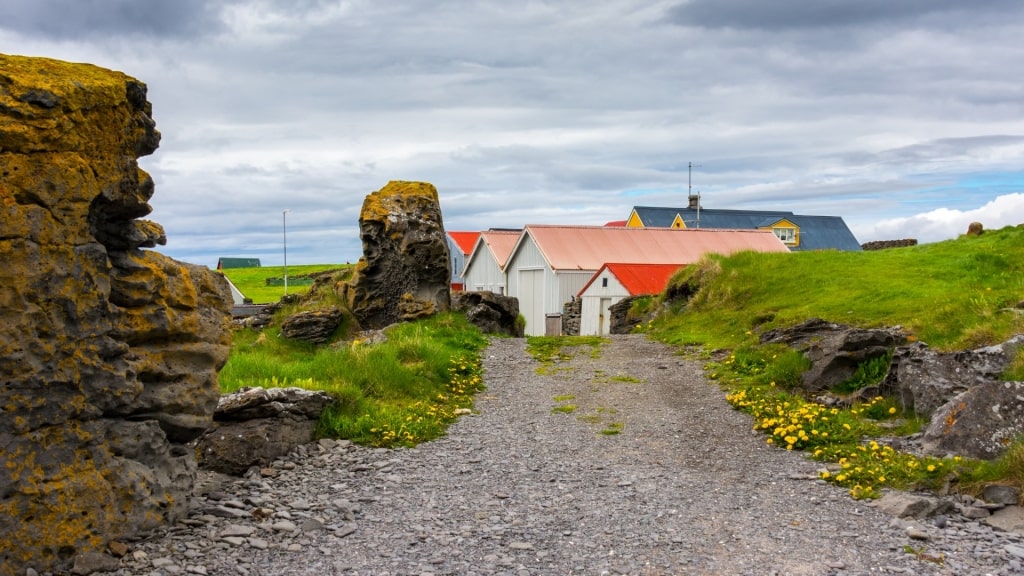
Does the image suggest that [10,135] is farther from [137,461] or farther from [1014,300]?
[1014,300]

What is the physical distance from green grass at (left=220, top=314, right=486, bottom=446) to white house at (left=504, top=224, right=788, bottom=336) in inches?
Result: 947

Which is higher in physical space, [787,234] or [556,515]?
[787,234]

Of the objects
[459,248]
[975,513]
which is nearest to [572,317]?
[975,513]

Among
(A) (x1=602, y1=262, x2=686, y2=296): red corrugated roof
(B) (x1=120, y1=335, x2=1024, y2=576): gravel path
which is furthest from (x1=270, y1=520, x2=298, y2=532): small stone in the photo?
(A) (x1=602, y1=262, x2=686, y2=296): red corrugated roof

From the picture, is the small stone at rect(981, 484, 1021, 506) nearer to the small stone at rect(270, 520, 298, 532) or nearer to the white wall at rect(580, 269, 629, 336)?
the small stone at rect(270, 520, 298, 532)

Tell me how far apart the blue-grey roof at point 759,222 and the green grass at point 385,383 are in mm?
52508

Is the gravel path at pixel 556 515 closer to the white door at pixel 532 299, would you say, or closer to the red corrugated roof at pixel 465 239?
the white door at pixel 532 299

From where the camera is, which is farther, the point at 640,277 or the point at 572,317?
the point at 572,317

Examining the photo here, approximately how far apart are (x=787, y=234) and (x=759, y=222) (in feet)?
8.52

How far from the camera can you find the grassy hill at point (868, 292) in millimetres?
16734

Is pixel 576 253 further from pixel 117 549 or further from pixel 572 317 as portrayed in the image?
pixel 117 549

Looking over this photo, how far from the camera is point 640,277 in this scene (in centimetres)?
3644

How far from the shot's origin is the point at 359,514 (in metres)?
10.1

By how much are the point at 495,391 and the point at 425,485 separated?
6.74 m
